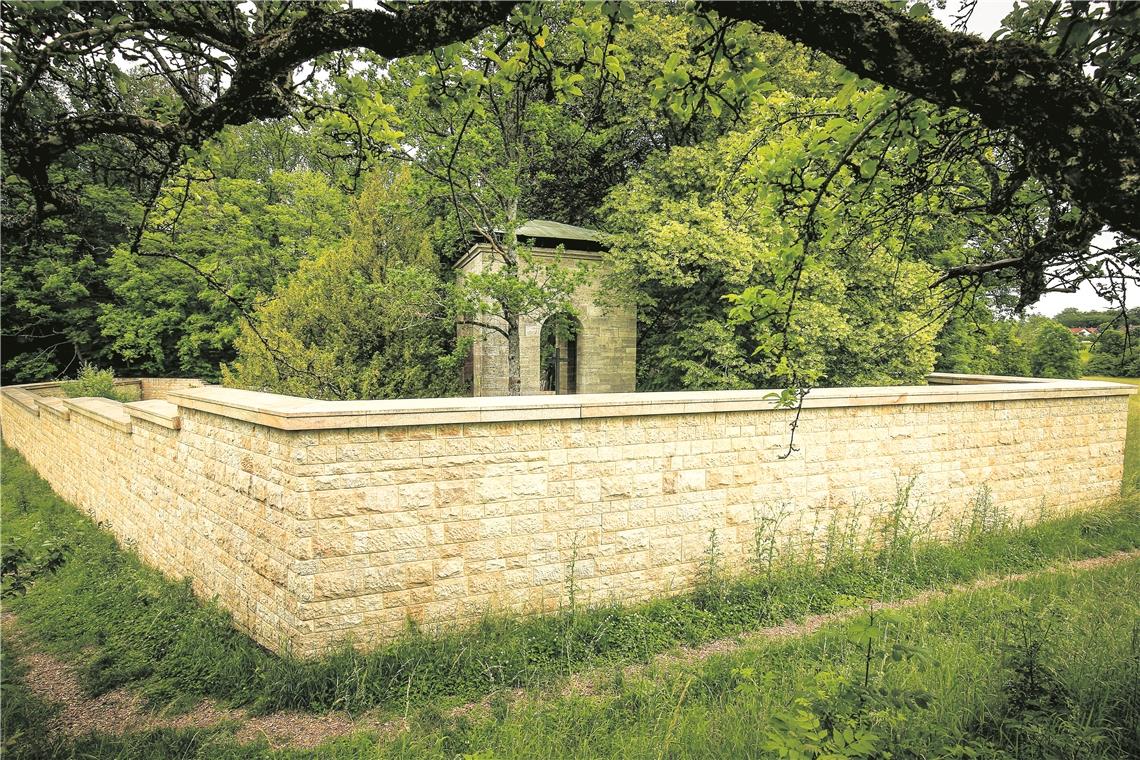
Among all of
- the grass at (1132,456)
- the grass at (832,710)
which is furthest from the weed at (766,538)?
the grass at (1132,456)

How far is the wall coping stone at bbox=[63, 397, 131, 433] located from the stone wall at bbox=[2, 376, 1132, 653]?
7cm

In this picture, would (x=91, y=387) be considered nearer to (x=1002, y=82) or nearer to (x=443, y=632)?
(x=443, y=632)

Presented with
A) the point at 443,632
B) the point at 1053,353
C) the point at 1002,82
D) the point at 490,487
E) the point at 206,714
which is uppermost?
the point at 1002,82

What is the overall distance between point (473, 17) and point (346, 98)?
46.6 inches

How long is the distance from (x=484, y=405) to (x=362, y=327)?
569 cm

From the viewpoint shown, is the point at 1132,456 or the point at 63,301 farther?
the point at 63,301

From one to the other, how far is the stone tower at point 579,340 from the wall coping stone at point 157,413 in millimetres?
8354

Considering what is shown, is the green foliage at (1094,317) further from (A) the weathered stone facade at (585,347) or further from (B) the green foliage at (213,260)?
(B) the green foliage at (213,260)

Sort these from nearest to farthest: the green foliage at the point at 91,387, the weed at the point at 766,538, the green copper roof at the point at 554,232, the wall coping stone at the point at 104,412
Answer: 1. the weed at the point at 766,538
2. the wall coping stone at the point at 104,412
3. the green foliage at the point at 91,387
4. the green copper roof at the point at 554,232

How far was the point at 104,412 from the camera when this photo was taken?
24.0 ft

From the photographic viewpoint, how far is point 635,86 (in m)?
15.0

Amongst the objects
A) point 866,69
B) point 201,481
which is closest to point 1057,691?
point 866,69

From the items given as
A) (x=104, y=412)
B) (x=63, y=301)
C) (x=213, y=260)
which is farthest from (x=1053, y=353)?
(x=63, y=301)

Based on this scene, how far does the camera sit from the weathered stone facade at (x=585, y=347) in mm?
14617
